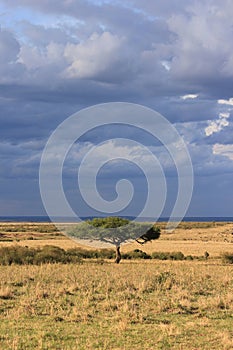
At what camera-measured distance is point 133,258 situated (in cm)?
5278

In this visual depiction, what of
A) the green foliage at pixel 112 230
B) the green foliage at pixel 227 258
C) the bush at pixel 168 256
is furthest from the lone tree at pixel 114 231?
the green foliage at pixel 227 258

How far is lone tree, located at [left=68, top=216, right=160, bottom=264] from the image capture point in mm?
49281

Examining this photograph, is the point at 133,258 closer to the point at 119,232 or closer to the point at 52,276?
the point at 119,232

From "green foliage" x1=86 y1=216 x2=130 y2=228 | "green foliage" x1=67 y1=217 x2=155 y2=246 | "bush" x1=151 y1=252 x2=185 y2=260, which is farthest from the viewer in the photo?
"bush" x1=151 y1=252 x2=185 y2=260

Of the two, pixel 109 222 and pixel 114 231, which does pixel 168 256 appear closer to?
pixel 114 231

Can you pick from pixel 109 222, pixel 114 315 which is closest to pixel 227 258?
pixel 109 222

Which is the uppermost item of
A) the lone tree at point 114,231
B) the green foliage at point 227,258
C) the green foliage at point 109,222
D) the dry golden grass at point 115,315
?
the green foliage at point 109,222

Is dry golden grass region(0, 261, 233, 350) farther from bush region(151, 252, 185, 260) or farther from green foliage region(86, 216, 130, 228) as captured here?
bush region(151, 252, 185, 260)

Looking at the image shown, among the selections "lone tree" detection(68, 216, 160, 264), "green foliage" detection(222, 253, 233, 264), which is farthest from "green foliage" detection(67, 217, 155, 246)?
"green foliage" detection(222, 253, 233, 264)

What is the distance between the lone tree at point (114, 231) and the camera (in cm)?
4928

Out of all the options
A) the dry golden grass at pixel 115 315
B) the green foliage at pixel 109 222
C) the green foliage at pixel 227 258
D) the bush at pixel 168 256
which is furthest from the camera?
the bush at pixel 168 256

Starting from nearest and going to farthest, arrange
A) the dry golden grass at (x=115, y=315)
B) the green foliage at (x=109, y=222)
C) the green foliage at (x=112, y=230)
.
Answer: the dry golden grass at (x=115, y=315)
the green foliage at (x=112, y=230)
the green foliage at (x=109, y=222)

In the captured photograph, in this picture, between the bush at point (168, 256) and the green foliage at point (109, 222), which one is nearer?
the green foliage at point (109, 222)

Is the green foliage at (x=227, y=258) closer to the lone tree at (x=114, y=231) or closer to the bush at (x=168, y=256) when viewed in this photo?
the bush at (x=168, y=256)
